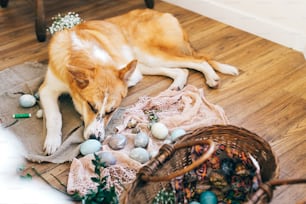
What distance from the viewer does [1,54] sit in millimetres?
2623

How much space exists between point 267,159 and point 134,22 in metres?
1.37

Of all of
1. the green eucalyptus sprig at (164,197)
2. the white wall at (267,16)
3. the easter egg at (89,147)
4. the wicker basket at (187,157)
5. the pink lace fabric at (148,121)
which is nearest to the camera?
the wicker basket at (187,157)

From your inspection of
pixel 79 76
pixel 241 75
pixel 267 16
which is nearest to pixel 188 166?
pixel 79 76

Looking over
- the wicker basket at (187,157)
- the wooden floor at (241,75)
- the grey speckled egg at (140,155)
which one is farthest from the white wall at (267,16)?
the grey speckled egg at (140,155)

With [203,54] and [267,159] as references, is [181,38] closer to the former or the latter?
[203,54]

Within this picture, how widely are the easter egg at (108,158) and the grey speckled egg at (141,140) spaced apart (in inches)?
5.7

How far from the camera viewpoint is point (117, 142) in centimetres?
182

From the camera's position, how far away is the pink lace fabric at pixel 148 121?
1.66 metres

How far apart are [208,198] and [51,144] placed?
2.59ft

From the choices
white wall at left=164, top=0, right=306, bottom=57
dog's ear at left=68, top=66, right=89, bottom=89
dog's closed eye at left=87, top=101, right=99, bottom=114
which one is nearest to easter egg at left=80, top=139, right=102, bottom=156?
dog's closed eye at left=87, top=101, right=99, bottom=114

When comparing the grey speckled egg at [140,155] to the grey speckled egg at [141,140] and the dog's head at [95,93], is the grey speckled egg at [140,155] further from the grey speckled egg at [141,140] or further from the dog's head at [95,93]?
the dog's head at [95,93]

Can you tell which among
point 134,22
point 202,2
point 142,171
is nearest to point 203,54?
point 134,22

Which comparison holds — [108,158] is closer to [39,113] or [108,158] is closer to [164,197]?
[164,197]

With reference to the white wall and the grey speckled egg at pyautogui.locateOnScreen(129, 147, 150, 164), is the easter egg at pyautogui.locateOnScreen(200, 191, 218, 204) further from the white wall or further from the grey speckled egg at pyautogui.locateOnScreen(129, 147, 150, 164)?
the white wall
